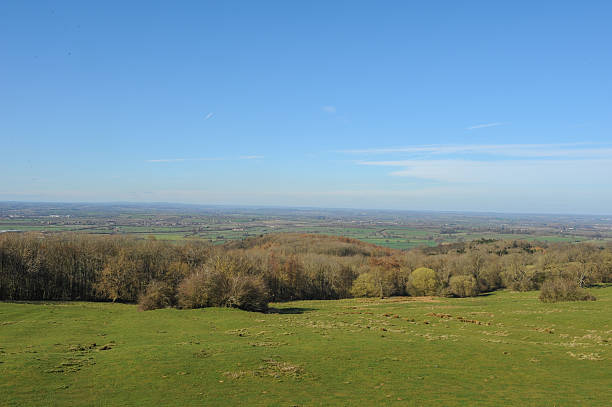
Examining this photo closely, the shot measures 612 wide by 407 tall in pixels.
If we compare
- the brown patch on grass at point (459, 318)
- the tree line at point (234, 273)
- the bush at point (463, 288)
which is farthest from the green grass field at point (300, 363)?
the bush at point (463, 288)

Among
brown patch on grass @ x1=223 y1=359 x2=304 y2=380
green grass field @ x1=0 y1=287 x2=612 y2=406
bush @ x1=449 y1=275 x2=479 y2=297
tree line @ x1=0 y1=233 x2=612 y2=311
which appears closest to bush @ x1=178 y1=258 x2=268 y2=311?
tree line @ x1=0 y1=233 x2=612 y2=311

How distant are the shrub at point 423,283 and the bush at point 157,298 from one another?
60.2 m

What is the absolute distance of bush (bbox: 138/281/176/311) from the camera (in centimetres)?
5047

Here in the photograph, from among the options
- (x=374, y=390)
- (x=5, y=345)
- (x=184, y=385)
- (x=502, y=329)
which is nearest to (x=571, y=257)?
(x=502, y=329)

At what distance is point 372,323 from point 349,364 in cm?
2037

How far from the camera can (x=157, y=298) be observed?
51.1m

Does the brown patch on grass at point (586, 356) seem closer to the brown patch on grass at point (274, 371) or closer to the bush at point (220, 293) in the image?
the brown patch on grass at point (274, 371)

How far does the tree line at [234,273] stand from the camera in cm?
5291

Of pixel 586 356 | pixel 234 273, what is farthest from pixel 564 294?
pixel 234 273

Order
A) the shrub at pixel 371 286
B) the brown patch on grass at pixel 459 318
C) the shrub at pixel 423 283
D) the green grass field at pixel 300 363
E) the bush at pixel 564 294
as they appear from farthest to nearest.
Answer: the shrub at pixel 423 283 < the shrub at pixel 371 286 < the bush at pixel 564 294 < the brown patch on grass at pixel 459 318 < the green grass field at pixel 300 363

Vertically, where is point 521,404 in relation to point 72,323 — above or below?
above

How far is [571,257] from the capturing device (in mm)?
102062

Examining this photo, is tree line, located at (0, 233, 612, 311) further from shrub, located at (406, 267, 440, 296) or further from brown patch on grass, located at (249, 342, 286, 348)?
brown patch on grass, located at (249, 342, 286, 348)

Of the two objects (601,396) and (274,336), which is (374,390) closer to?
(601,396)
